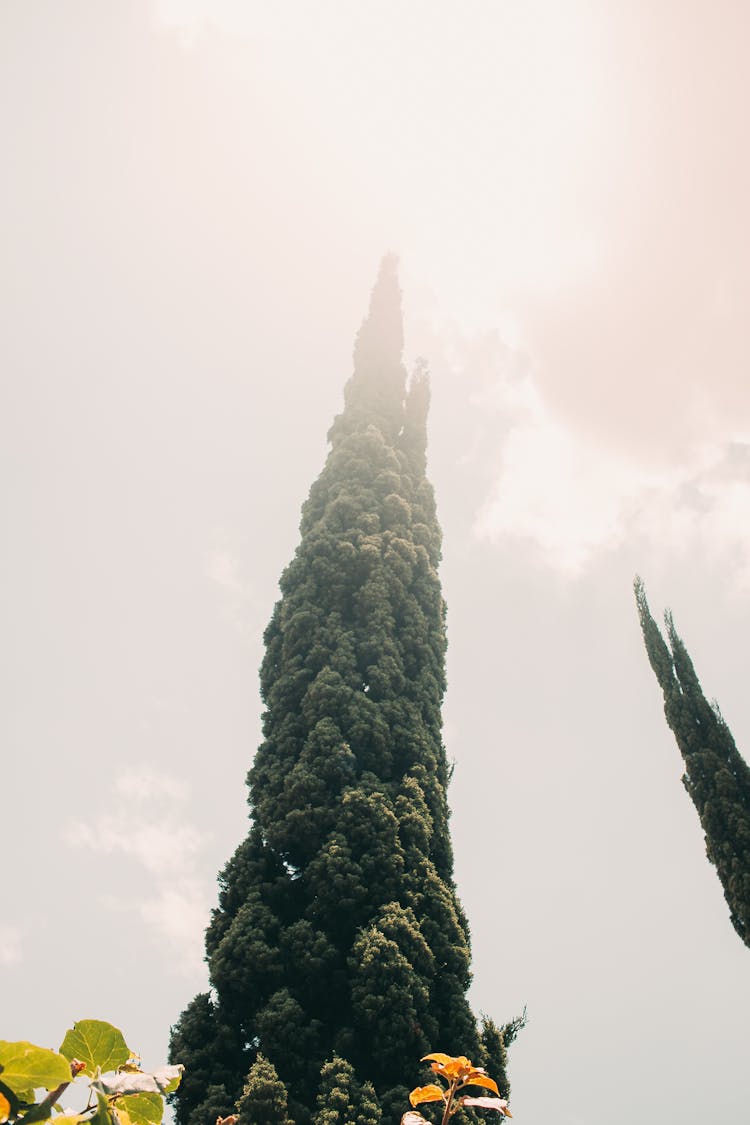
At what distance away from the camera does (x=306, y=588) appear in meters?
13.5

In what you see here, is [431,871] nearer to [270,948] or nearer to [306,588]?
[270,948]

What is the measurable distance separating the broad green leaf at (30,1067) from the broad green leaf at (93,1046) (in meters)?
0.16

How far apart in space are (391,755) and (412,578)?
421cm

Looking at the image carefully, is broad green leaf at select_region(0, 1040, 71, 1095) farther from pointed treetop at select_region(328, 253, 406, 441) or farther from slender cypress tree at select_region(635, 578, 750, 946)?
slender cypress tree at select_region(635, 578, 750, 946)

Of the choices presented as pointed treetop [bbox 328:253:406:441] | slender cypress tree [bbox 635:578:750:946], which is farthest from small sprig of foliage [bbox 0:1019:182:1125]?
slender cypress tree [bbox 635:578:750:946]

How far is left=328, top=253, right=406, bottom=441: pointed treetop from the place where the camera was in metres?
17.6

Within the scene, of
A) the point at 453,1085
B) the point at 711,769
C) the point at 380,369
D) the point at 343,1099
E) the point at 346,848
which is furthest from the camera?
the point at 380,369

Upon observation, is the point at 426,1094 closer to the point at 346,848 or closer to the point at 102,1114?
the point at 102,1114

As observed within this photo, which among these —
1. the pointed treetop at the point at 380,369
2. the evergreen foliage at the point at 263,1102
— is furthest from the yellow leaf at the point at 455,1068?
the pointed treetop at the point at 380,369

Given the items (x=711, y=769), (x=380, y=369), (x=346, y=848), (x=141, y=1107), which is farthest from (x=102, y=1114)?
(x=380, y=369)

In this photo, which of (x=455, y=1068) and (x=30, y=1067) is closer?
(x=30, y=1067)

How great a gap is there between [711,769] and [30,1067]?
61.8ft

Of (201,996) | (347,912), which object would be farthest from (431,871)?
(201,996)

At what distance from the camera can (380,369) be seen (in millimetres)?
19312
